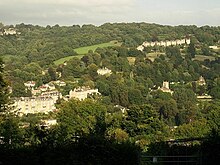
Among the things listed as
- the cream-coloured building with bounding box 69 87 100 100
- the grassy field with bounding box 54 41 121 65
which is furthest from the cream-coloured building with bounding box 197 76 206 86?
the grassy field with bounding box 54 41 121 65

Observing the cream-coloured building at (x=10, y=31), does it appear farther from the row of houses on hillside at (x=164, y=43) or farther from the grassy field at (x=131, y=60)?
the grassy field at (x=131, y=60)

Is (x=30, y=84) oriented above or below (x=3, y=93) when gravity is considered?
below

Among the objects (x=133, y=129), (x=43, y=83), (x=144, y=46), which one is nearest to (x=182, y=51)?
(x=144, y=46)

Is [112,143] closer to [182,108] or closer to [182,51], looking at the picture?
[182,108]

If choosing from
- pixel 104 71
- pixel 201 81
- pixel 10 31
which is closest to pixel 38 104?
pixel 104 71

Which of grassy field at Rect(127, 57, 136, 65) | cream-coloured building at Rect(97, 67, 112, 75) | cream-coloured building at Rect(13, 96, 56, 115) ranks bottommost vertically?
cream-coloured building at Rect(13, 96, 56, 115)

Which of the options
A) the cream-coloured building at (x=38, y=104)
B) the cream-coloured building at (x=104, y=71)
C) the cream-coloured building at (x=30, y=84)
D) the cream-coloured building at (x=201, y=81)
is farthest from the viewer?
the cream-coloured building at (x=201, y=81)

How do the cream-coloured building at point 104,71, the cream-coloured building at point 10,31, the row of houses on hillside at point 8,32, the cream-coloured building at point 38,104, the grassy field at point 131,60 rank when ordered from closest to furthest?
the cream-coloured building at point 38,104 < the cream-coloured building at point 104,71 < the grassy field at point 131,60 < the row of houses on hillside at point 8,32 < the cream-coloured building at point 10,31

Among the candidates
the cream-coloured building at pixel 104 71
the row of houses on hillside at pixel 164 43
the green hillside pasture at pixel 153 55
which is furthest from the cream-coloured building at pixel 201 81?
the row of houses on hillside at pixel 164 43

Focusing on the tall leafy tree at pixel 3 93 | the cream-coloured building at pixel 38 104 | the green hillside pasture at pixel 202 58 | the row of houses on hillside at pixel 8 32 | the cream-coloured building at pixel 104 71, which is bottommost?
the cream-coloured building at pixel 38 104

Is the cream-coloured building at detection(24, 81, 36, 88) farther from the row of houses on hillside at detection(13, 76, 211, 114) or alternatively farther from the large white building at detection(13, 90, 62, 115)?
the large white building at detection(13, 90, 62, 115)

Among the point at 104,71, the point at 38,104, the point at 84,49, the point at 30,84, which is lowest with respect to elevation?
the point at 38,104

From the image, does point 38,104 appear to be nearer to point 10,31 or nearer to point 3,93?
point 3,93
